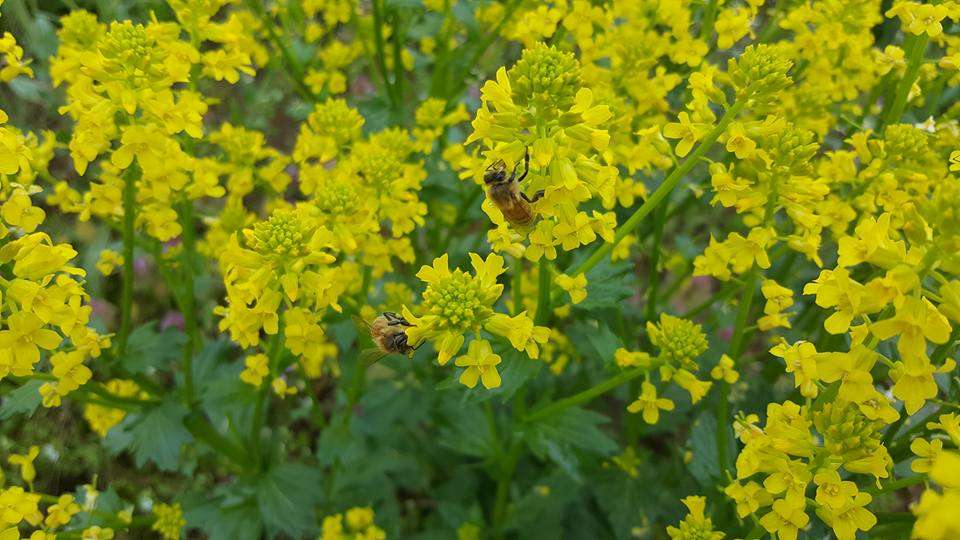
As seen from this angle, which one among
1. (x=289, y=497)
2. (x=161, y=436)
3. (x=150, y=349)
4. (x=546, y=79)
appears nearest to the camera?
(x=546, y=79)

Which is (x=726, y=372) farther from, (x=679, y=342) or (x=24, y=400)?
(x=24, y=400)

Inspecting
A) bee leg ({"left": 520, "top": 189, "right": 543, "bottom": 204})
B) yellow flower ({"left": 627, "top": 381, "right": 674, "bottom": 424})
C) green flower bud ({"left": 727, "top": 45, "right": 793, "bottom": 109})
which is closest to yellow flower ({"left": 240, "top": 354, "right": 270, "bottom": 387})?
bee leg ({"left": 520, "top": 189, "right": 543, "bottom": 204})

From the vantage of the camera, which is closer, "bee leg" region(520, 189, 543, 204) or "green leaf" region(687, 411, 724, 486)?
"bee leg" region(520, 189, 543, 204)

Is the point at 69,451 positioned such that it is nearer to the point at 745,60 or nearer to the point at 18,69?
the point at 18,69

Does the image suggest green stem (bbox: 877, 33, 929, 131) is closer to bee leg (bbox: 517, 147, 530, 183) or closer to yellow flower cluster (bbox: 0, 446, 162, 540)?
bee leg (bbox: 517, 147, 530, 183)

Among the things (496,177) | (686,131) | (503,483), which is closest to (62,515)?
(503,483)

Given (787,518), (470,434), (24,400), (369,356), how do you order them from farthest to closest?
(470,434)
(24,400)
(369,356)
(787,518)
